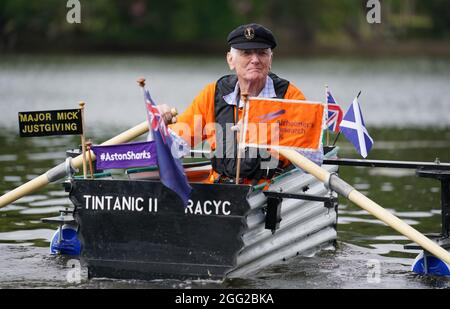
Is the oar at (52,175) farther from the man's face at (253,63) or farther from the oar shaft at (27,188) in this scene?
the man's face at (253,63)

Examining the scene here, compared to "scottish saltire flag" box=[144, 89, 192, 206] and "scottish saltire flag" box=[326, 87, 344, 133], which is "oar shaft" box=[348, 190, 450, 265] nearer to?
"scottish saltire flag" box=[144, 89, 192, 206]

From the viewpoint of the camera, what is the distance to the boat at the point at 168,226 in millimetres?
8891

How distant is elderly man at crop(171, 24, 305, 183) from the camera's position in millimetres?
9805

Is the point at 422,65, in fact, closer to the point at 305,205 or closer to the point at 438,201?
the point at 438,201

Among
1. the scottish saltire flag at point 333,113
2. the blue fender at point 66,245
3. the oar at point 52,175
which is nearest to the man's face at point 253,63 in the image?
the oar at point 52,175

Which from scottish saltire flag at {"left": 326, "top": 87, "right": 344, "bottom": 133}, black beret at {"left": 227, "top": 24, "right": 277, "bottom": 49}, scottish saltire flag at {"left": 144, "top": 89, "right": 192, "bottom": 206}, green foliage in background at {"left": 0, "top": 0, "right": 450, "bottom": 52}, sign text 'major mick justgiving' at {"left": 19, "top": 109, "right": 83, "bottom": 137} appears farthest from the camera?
green foliage in background at {"left": 0, "top": 0, "right": 450, "bottom": 52}

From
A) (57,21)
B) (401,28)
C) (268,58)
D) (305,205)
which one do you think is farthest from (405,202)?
(401,28)

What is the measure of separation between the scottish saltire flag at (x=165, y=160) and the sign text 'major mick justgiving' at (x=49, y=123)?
1043mm

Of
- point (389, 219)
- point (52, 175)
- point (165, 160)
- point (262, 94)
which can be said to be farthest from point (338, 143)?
point (165, 160)

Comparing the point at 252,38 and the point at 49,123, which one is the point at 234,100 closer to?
the point at 252,38

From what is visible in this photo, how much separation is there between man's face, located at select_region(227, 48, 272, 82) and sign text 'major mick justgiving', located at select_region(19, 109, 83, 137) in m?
1.56

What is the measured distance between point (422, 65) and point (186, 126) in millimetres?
59290

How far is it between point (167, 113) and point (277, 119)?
94 cm

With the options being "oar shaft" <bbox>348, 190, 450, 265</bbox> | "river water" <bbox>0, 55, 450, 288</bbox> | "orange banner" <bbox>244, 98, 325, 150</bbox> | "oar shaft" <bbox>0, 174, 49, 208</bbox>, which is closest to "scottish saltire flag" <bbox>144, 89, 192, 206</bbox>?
"orange banner" <bbox>244, 98, 325, 150</bbox>
